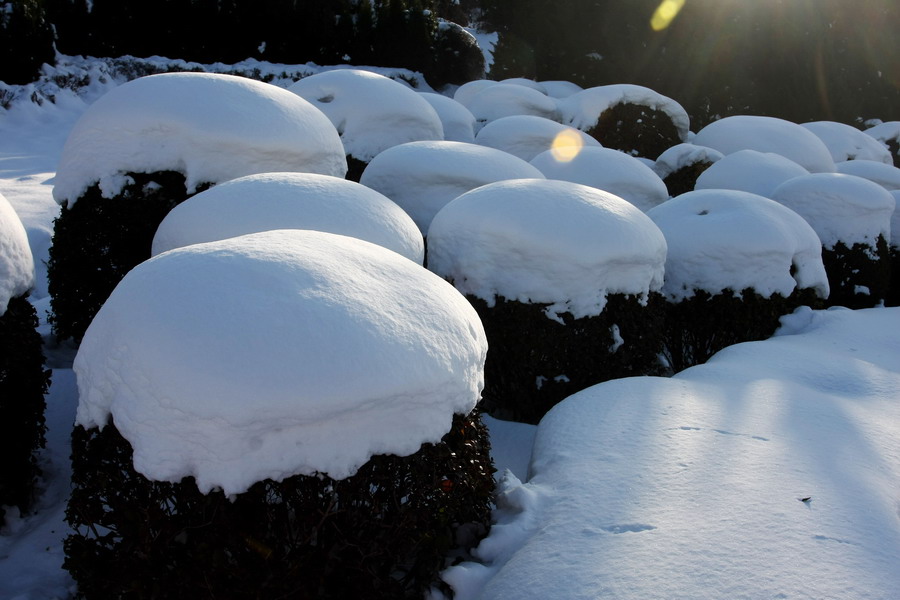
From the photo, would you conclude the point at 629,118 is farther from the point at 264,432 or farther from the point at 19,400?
the point at 264,432

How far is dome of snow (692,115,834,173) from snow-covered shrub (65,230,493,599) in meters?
9.57

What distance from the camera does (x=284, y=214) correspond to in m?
3.91

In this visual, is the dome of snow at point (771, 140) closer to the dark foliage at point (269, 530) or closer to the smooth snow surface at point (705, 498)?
the smooth snow surface at point (705, 498)

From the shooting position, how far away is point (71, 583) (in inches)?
115

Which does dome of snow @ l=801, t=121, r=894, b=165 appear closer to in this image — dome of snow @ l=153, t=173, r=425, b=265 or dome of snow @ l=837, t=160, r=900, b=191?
dome of snow @ l=837, t=160, r=900, b=191

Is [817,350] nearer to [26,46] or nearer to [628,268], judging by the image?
[628,268]

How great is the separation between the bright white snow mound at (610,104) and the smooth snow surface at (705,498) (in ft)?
27.5

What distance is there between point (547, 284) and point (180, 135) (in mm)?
2627

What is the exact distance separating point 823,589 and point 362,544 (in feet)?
5.09

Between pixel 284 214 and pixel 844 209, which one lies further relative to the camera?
pixel 844 209

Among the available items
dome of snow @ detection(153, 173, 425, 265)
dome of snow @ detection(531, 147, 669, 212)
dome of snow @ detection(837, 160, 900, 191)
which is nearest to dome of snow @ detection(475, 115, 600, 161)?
dome of snow @ detection(531, 147, 669, 212)

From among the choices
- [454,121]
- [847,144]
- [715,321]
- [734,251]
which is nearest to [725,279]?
[734,251]

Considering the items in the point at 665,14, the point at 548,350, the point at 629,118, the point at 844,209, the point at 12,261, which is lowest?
the point at 548,350

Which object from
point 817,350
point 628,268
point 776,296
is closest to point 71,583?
point 628,268
